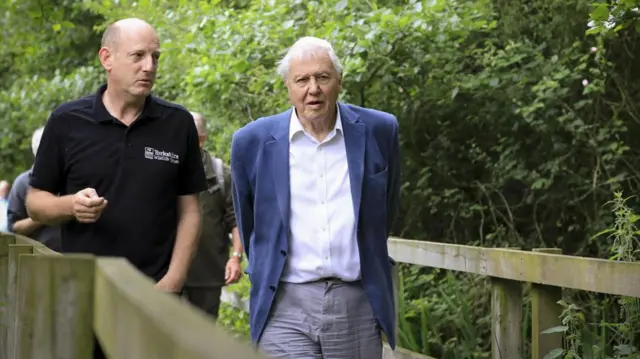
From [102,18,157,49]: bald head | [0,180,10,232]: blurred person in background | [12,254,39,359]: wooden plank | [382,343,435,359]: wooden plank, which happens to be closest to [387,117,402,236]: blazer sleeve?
[102,18,157,49]: bald head

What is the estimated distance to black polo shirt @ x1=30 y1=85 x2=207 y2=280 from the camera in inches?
207

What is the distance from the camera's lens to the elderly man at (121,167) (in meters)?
5.25

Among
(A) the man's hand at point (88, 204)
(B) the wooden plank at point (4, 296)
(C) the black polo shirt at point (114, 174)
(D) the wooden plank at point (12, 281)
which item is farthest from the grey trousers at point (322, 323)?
(D) the wooden plank at point (12, 281)

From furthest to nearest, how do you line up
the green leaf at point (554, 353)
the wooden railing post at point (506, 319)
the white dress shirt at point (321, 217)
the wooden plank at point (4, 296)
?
the wooden railing post at point (506, 319)
the green leaf at point (554, 353)
the white dress shirt at point (321, 217)
the wooden plank at point (4, 296)

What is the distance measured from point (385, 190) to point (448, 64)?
6.11 m

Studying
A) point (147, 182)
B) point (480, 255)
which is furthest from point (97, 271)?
point (480, 255)

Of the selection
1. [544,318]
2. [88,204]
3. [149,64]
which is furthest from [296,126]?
[544,318]

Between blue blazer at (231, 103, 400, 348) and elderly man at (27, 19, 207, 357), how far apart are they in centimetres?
31

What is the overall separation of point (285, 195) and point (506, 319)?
2.41 meters

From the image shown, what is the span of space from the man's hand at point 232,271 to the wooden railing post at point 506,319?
1639 millimetres

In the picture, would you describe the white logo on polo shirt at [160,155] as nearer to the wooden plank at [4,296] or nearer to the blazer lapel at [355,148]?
the blazer lapel at [355,148]

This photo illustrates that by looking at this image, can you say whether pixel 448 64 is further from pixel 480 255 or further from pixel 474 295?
pixel 480 255

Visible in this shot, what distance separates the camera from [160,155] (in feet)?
17.5

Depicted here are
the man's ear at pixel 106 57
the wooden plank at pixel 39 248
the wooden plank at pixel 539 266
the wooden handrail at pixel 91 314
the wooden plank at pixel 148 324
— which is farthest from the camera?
the wooden plank at pixel 539 266
